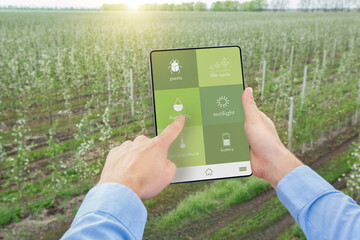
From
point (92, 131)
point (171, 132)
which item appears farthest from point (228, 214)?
point (171, 132)

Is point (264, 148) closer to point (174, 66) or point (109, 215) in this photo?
point (174, 66)

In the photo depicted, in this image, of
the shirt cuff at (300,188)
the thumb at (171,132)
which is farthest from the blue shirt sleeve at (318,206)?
the thumb at (171,132)

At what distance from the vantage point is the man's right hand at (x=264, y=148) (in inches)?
61.4

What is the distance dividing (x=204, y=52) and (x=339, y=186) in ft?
18.7

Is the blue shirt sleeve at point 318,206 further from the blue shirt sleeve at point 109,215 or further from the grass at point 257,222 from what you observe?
the grass at point 257,222

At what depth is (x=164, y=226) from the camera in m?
5.14

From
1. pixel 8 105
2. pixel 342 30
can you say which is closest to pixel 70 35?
pixel 8 105

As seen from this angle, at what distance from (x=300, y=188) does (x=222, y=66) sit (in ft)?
2.71

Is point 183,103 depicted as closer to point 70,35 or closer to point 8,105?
point 8,105

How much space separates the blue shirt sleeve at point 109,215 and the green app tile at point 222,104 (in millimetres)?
774

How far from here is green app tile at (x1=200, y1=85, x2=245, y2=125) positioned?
180cm

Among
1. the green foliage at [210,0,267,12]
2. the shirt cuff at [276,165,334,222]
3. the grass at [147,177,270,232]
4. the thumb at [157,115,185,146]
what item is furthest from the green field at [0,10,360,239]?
the green foliage at [210,0,267,12]

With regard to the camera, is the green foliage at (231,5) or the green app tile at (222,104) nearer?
the green app tile at (222,104)

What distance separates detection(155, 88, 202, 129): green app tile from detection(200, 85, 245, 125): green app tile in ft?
0.15
